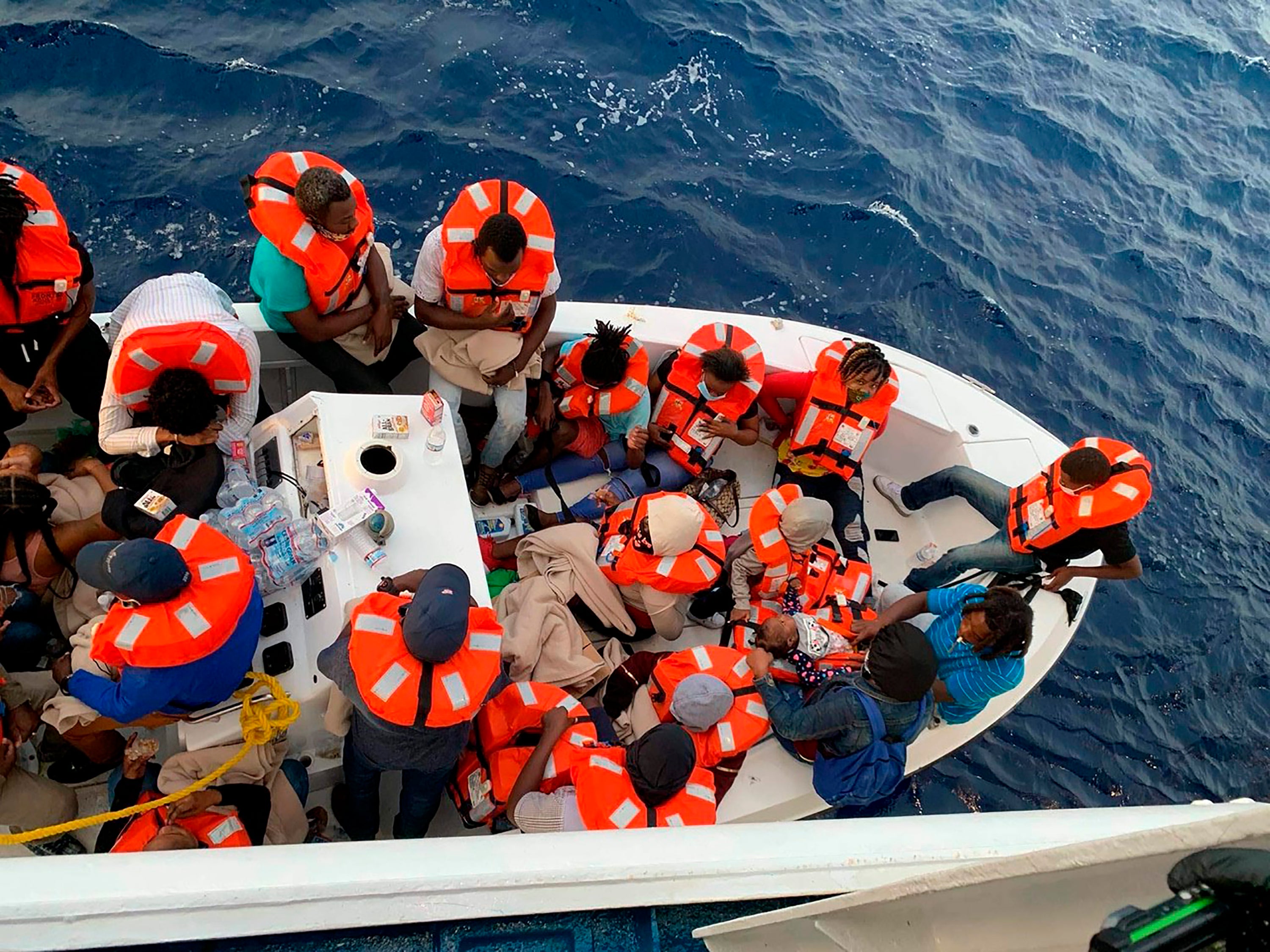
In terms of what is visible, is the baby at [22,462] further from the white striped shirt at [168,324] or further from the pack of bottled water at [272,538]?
the pack of bottled water at [272,538]

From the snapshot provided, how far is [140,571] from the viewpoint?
187 centimetres

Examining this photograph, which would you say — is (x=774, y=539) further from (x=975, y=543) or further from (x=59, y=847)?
(x=59, y=847)

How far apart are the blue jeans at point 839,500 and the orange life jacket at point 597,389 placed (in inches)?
35.1

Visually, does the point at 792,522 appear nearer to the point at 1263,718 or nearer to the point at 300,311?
the point at 300,311

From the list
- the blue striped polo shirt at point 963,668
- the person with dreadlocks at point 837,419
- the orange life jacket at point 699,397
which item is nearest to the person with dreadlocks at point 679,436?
the orange life jacket at point 699,397

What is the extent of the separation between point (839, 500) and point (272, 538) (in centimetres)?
252

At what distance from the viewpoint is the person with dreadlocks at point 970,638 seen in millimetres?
2527

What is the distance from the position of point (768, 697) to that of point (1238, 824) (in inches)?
76.3

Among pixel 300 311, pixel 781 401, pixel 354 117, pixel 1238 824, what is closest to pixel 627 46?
pixel 354 117

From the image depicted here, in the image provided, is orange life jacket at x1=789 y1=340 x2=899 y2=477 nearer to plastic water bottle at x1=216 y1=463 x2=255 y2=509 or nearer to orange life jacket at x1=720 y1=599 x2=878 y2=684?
orange life jacket at x1=720 y1=599 x2=878 y2=684

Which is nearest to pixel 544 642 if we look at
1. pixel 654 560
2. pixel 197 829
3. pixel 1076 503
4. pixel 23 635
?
pixel 654 560

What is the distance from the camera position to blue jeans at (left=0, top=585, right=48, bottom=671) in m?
2.31

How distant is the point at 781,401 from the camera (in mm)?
3926

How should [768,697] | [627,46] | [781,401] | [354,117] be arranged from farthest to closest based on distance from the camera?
[627,46]
[354,117]
[781,401]
[768,697]
